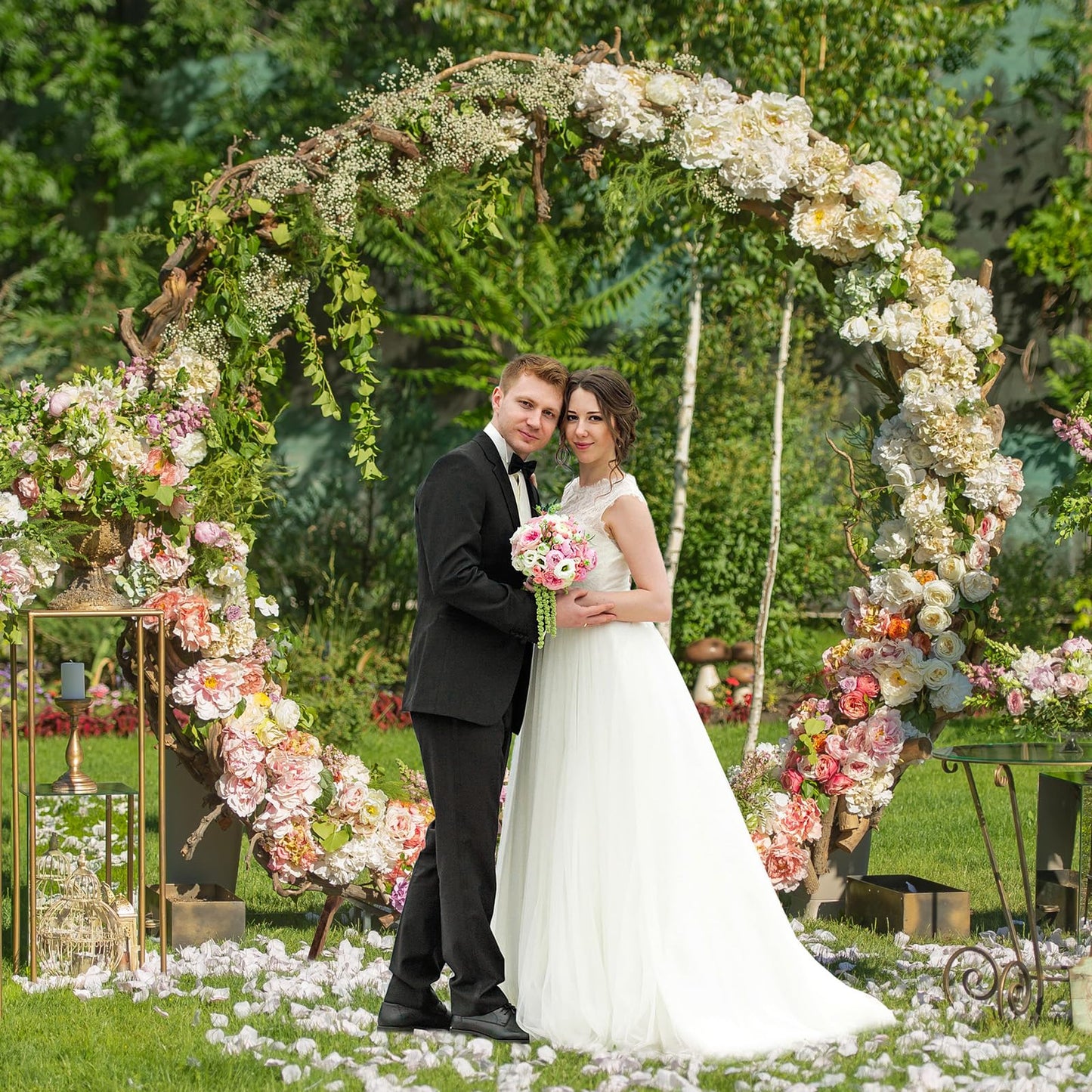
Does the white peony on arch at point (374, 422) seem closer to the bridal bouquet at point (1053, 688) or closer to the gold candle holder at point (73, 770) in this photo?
the gold candle holder at point (73, 770)

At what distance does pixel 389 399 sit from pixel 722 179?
740 centimetres

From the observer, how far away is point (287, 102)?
42.1 feet

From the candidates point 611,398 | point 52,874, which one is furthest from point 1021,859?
point 52,874

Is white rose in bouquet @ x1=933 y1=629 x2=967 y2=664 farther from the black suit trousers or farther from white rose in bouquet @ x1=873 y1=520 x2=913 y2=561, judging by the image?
the black suit trousers

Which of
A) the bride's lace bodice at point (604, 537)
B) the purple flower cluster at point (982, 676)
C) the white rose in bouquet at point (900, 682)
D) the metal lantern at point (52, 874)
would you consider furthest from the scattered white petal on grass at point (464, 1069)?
the white rose in bouquet at point (900, 682)

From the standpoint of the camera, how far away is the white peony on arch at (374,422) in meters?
5.26

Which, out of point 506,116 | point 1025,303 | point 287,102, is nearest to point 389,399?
point 287,102

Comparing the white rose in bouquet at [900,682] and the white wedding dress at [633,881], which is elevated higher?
the white rose in bouquet at [900,682]

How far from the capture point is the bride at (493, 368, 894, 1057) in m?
4.00

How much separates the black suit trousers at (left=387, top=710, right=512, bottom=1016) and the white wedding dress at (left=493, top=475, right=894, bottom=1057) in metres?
0.20

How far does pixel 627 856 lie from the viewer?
13.4ft

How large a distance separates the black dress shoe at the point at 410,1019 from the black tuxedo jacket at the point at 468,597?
92cm

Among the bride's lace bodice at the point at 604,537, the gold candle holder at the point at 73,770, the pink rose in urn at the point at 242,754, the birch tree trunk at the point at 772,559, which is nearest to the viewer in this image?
the bride's lace bodice at the point at 604,537

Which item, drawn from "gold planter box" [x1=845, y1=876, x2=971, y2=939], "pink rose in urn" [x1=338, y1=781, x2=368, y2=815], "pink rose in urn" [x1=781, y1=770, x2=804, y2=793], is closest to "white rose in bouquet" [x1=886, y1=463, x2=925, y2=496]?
"pink rose in urn" [x1=781, y1=770, x2=804, y2=793]
